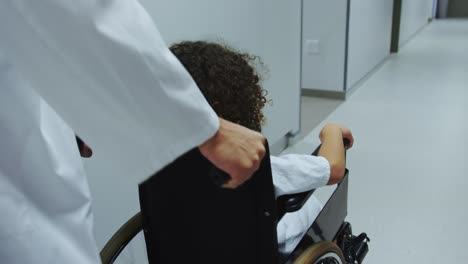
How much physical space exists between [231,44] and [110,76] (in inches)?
59.6

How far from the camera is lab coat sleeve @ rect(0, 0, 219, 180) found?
1.61 feet

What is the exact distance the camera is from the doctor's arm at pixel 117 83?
49cm

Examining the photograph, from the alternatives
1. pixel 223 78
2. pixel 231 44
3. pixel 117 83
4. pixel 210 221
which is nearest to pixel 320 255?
pixel 210 221


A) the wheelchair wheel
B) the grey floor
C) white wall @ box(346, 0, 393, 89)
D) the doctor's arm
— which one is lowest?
the grey floor

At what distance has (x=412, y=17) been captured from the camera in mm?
6793

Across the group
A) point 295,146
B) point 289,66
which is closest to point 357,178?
point 295,146

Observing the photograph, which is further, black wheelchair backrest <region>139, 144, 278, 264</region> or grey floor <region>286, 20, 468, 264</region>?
grey floor <region>286, 20, 468, 264</region>

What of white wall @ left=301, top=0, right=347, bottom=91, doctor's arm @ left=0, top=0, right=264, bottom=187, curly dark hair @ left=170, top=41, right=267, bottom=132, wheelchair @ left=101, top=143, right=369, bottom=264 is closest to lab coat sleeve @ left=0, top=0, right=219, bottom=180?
doctor's arm @ left=0, top=0, right=264, bottom=187

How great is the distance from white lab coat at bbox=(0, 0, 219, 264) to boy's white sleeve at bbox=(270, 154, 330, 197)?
425mm

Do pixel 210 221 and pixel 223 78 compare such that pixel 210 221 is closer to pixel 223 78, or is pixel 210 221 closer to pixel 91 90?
pixel 223 78

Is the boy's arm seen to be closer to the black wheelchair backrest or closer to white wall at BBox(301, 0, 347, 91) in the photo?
the black wheelchair backrest

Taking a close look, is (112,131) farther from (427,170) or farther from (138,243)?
(427,170)

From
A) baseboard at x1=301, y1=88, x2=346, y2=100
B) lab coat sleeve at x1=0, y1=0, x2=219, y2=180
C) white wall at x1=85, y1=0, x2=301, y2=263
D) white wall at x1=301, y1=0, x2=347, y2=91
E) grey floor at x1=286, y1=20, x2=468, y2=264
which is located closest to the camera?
lab coat sleeve at x1=0, y1=0, x2=219, y2=180

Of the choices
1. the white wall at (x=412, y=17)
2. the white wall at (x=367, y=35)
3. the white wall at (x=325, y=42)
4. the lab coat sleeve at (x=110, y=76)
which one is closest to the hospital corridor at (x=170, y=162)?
the lab coat sleeve at (x=110, y=76)
